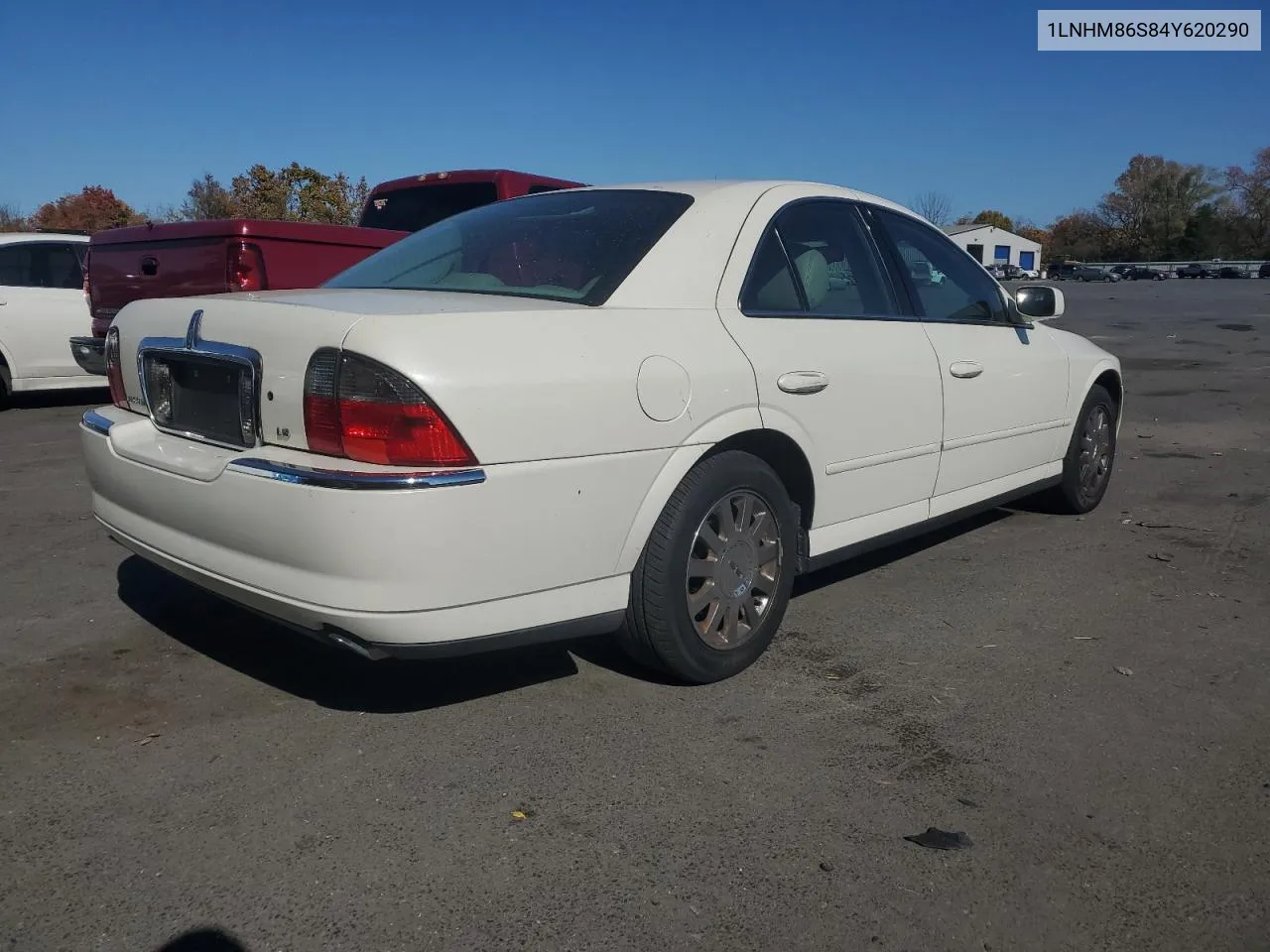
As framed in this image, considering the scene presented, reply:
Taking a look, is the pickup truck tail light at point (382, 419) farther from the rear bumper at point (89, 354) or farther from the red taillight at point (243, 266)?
the rear bumper at point (89, 354)

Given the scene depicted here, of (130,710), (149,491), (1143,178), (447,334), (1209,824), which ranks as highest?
(1143,178)

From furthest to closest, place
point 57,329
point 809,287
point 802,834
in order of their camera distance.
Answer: point 57,329 < point 809,287 < point 802,834

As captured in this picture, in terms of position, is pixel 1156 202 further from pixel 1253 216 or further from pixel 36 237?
pixel 36 237

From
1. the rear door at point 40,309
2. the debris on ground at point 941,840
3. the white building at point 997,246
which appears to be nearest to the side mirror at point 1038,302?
the debris on ground at point 941,840

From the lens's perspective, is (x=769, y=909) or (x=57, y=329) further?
(x=57, y=329)

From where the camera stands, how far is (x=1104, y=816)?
8.91 feet

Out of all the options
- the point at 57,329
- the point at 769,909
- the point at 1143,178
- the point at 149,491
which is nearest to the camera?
the point at 769,909

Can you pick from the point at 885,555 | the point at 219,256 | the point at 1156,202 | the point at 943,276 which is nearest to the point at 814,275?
the point at 943,276

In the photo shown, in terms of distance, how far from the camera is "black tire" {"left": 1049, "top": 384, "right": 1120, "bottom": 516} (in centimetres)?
566

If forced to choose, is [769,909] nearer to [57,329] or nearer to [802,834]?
[802,834]

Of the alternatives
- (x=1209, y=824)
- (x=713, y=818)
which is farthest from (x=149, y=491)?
(x=1209, y=824)

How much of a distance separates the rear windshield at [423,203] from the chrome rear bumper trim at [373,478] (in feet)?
21.3

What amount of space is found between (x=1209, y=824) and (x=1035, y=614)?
165 cm

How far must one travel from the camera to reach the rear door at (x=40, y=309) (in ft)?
31.2
